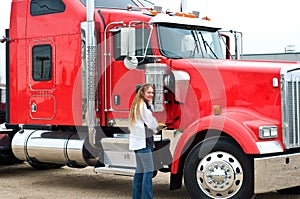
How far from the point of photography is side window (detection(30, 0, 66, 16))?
9844 mm

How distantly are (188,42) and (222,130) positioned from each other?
1.81 meters

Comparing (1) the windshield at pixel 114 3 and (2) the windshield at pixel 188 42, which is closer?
(2) the windshield at pixel 188 42

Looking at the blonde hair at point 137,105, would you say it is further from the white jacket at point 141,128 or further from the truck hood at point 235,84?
the truck hood at point 235,84

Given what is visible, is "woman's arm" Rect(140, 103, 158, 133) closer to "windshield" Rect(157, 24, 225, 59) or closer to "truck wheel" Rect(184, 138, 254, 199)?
"truck wheel" Rect(184, 138, 254, 199)

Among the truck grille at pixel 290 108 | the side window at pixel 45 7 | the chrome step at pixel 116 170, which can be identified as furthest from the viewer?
the side window at pixel 45 7

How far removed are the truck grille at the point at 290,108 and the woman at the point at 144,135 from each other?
1.82 meters

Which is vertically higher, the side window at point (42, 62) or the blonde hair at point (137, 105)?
the side window at point (42, 62)

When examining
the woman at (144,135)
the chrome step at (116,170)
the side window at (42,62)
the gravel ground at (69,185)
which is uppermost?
the side window at (42,62)

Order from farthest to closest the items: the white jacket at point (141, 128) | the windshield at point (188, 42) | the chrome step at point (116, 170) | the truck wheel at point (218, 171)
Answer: the windshield at point (188, 42) < the chrome step at point (116, 170) < the truck wheel at point (218, 171) < the white jacket at point (141, 128)

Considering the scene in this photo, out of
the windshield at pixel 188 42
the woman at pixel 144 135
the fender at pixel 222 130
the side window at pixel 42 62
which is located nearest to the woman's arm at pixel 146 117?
the woman at pixel 144 135

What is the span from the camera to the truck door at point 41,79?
995 cm

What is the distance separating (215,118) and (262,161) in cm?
91

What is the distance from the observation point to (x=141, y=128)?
25.1ft

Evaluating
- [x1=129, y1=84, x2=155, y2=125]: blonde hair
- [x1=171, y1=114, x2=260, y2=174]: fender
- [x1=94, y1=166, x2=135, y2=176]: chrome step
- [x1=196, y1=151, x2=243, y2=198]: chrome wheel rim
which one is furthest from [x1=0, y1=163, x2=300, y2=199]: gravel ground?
[x1=129, y1=84, x2=155, y2=125]: blonde hair
